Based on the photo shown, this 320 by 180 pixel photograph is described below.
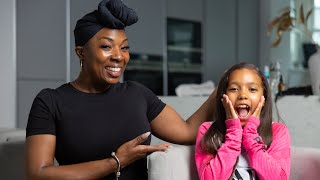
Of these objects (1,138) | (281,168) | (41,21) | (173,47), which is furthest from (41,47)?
(281,168)

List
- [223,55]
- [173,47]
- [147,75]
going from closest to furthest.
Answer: [147,75], [173,47], [223,55]

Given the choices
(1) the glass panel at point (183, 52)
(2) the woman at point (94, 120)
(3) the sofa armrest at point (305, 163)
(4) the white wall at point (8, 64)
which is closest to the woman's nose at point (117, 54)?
(2) the woman at point (94, 120)

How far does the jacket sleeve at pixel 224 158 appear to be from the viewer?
4.23ft

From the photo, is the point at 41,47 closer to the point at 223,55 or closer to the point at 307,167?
the point at 307,167

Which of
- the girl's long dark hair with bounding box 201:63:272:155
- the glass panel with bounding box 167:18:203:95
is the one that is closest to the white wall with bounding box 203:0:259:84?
the glass panel with bounding box 167:18:203:95

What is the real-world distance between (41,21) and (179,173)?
202 cm

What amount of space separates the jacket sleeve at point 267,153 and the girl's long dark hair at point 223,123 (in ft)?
0.11

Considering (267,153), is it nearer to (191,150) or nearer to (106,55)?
(191,150)

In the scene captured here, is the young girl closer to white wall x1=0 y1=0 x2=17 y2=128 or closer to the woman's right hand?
the woman's right hand

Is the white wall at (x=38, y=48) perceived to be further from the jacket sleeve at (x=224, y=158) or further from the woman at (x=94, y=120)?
the jacket sleeve at (x=224, y=158)

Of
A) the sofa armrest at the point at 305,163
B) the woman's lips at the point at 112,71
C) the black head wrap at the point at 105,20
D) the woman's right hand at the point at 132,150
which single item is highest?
the black head wrap at the point at 105,20

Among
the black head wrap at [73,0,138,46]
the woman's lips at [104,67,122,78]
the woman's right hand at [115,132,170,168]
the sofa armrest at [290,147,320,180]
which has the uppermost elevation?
the black head wrap at [73,0,138,46]

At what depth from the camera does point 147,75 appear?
13.9 ft

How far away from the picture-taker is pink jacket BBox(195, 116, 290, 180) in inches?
49.7
